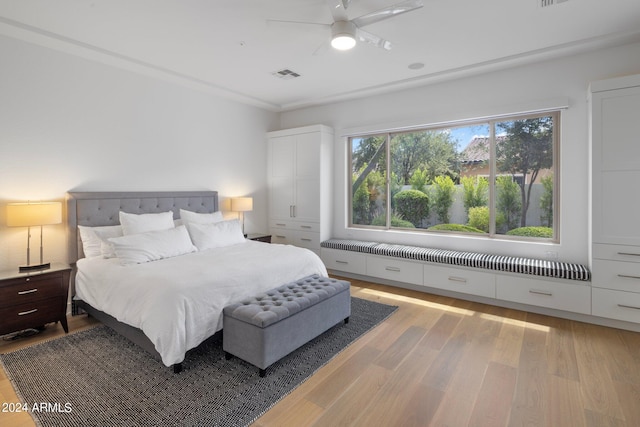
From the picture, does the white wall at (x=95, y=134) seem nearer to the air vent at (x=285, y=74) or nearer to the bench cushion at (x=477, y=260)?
the air vent at (x=285, y=74)

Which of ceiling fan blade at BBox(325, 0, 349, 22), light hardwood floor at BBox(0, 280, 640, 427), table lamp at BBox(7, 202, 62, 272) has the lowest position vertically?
light hardwood floor at BBox(0, 280, 640, 427)

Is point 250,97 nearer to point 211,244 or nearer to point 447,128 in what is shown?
point 211,244

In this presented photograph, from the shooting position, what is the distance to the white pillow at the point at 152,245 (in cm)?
304

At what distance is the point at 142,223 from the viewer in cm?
356

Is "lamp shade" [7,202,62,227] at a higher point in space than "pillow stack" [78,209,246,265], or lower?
higher

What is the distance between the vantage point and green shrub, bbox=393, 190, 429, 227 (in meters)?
4.68

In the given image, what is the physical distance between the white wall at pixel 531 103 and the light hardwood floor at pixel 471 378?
0.99 metres

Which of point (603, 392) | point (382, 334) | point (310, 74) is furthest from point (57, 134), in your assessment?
point (603, 392)

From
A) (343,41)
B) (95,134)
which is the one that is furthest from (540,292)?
(95,134)

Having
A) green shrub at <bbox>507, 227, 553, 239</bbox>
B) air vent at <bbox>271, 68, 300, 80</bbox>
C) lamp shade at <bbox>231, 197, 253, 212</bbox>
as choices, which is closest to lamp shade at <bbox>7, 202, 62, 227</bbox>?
lamp shade at <bbox>231, 197, 253, 212</bbox>

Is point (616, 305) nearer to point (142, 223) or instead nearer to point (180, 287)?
point (180, 287)

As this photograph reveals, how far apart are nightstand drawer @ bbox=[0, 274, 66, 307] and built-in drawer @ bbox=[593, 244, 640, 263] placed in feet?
16.5

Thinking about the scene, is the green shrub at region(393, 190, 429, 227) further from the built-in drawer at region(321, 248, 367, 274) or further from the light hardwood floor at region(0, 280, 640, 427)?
the light hardwood floor at region(0, 280, 640, 427)

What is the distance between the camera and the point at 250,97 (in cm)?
499
